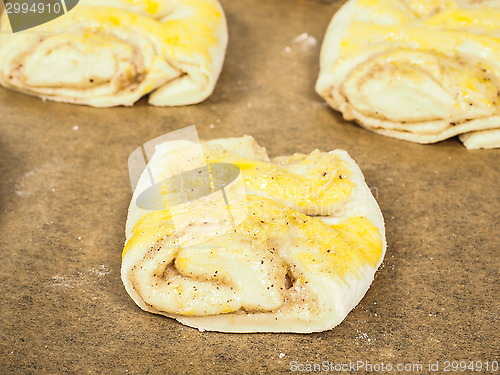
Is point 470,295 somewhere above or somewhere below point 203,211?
below

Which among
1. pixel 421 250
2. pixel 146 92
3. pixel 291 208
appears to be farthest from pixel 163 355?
pixel 146 92

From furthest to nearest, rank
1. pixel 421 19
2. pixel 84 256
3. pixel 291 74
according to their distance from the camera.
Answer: pixel 291 74, pixel 421 19, pixel 84 256

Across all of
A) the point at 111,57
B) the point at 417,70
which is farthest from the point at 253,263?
the point at 111,57

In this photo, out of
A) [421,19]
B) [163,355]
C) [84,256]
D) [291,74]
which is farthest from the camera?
[291,74]

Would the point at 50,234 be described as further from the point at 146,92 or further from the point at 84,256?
the point at 146,92

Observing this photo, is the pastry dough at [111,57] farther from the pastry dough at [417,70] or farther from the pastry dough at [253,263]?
the pastry dough at [253,263]

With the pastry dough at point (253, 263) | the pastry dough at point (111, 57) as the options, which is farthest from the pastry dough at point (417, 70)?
the pastry dough at point (253, 263)

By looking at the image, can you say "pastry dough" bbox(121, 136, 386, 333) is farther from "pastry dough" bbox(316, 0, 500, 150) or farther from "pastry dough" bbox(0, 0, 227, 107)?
"pastry dough" bbox(0, 0, 227, 107)

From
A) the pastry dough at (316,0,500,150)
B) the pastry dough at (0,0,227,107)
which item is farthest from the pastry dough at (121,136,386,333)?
the pastry dough at (0,0,227,107)

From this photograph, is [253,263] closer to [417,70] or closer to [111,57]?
[417,70]
